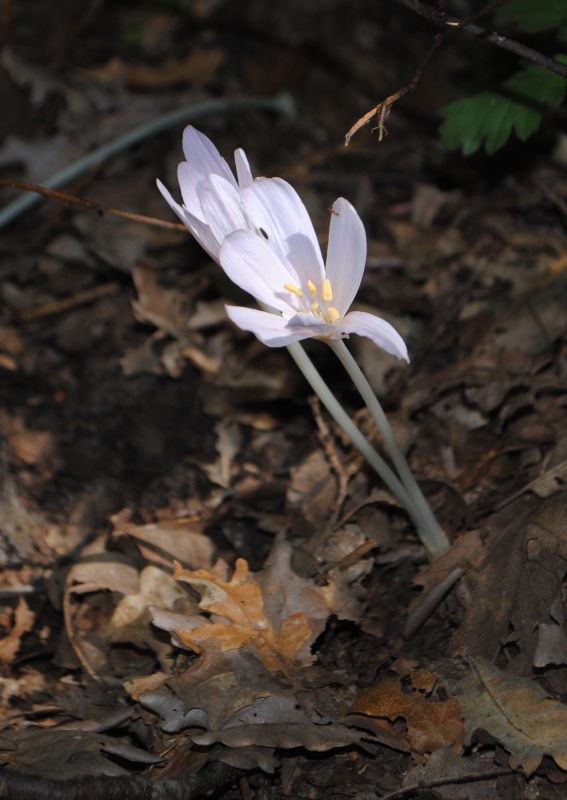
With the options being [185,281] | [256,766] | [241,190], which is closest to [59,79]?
[185,281]

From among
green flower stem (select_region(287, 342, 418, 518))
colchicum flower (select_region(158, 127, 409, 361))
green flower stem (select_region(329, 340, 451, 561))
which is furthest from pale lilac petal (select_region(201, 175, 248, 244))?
green flower stem (select_region(329, 340, 451, 561))

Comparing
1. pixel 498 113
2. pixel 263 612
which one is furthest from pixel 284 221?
pixel 498 113

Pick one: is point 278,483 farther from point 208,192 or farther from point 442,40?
point 442,40

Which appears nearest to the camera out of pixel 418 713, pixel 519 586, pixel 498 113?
pixel 418 713

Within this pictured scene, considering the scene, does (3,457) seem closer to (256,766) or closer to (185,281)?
(185,281)

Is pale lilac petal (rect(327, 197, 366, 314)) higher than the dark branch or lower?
lower

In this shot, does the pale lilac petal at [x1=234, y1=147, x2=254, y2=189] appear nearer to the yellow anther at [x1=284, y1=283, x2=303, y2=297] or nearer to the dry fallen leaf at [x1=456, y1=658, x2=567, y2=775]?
the yellow anther at [x1=284, y1=283, x2=303, y2=297]

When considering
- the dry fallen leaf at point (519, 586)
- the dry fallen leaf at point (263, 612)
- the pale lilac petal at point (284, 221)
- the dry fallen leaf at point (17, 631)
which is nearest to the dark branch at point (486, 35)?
the pale lilac petal at point (284, 221)
